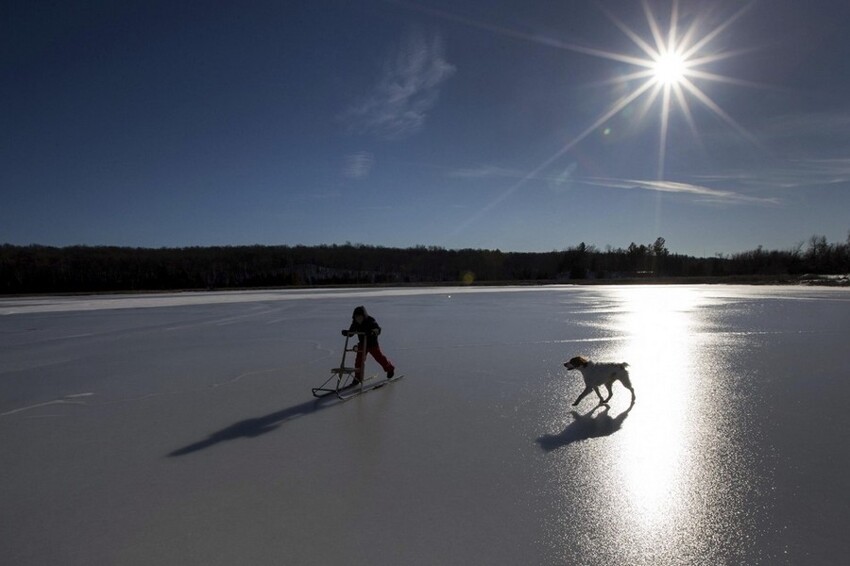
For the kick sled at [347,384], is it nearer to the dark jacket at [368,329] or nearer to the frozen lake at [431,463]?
the dark jacket at [368,329]

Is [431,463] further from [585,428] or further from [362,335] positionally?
[362,335]

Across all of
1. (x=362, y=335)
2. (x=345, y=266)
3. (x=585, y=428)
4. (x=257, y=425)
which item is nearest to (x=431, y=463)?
(x=585, y=428)

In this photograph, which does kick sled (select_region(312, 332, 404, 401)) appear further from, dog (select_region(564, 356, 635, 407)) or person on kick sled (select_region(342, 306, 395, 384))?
dog (select_region(564, 356, 635, 407))

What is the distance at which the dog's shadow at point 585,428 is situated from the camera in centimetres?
379

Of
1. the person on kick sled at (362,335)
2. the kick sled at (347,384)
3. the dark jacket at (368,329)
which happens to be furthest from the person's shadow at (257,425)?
the dark jacket at (368,329)

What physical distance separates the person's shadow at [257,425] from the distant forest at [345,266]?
4240cm

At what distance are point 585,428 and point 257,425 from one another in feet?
9.56

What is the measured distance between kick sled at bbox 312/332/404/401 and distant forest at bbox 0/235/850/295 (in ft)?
135

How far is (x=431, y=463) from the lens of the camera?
11.1 feet

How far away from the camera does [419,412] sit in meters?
4.64

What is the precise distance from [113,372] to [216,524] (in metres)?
5.18

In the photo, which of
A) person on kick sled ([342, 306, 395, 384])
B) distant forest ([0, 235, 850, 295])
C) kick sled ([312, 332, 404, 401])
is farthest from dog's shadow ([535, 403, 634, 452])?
distant forest ([0, 235, 850, 295])

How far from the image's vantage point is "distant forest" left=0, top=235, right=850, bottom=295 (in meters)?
57.8

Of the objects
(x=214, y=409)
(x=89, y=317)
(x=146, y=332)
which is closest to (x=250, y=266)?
(x=89, y=317)
